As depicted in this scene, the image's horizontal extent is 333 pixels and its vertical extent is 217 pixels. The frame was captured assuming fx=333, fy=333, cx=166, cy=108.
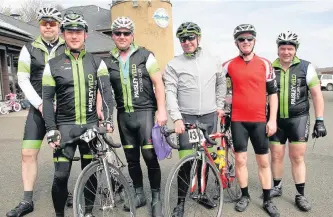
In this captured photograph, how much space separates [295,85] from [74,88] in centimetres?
262

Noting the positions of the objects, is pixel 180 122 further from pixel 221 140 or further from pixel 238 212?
pixel 238 212

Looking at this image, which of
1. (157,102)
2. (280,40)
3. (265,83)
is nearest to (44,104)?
(157,102)

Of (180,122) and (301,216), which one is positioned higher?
(180,122)

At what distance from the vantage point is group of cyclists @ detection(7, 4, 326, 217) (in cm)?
374

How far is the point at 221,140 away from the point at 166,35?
26568mm

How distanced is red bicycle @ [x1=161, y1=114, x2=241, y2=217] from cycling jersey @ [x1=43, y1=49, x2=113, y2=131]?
86cm

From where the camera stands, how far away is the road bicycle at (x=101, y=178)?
3236 millimetres

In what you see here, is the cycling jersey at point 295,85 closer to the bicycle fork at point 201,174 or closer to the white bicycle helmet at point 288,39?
the white bicycle helmet at point 288,39

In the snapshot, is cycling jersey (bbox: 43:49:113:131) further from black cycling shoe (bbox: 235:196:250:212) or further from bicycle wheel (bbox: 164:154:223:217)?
black cycling shoe (bbox: 235:196:250:212)

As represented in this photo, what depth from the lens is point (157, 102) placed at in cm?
398

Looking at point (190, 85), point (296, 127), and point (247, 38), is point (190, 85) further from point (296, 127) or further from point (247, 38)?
point (296, 127)

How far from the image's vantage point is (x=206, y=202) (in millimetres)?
3990

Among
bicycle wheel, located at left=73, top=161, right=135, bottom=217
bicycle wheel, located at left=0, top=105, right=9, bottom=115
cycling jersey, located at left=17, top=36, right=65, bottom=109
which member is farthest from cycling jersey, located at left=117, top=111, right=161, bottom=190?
bicycle wheel, located at left=0, top=105, right=9, bottom=115

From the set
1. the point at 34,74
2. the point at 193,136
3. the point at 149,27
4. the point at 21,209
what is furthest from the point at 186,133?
the point at 149,27
